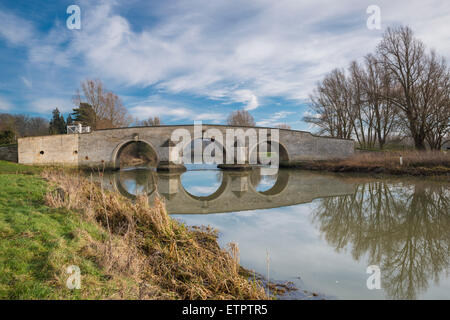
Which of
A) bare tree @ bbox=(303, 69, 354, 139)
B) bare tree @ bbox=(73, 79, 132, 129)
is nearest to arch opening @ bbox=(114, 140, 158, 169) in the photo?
bare tree @ bbox=(73, 79, 132, 129)

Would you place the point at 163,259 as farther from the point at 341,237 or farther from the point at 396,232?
the point at 396,232

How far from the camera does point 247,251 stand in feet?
13.7

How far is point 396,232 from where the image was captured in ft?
16.5

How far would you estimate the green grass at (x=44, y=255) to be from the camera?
211cm

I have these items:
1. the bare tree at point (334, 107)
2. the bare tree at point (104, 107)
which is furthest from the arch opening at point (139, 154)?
the bare tree at point (334, 107)

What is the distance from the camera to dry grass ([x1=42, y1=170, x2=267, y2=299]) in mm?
2650

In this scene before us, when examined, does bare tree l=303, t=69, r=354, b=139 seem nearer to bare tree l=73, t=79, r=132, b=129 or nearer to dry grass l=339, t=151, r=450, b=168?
dry grass l=339, t=151, r=450, b=168

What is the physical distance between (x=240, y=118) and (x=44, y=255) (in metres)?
40.0

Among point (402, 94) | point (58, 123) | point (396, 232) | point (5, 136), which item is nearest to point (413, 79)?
point (402, 94)

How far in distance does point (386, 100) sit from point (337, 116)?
6.04 m

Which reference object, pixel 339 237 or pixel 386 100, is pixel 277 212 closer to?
pixel 339 237

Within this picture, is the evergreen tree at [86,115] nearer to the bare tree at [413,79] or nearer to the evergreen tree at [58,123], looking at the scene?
the evergreen tree at [58,123]

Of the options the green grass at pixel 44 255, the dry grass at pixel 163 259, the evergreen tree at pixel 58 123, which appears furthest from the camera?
the evergreen tree at pixel 58 123
